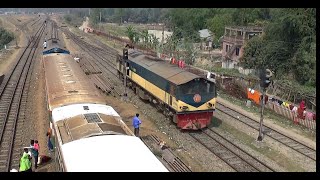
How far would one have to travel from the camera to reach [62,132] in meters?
12.6

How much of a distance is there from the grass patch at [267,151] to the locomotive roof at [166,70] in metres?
3.76

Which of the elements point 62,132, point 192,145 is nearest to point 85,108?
point 62,132

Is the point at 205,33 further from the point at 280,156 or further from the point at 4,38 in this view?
the point at 280,156

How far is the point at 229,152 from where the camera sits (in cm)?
1703

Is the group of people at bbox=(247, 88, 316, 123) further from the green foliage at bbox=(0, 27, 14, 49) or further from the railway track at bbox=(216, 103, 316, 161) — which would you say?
the green foliage at bbox=(0, 27, 14, 49)

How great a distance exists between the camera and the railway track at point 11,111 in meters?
16.3

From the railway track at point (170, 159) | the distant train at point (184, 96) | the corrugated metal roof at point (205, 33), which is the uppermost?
the corrugated metal roof at point (205, 33)

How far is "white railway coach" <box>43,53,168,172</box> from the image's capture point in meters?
9.53

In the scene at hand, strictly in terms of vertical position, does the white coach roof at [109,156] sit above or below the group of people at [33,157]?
above

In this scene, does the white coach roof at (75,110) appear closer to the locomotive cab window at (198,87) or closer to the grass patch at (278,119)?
the locomotive cab window at (198,87)

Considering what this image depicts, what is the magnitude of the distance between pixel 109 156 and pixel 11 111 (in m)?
16.0

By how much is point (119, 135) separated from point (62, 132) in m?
2.23

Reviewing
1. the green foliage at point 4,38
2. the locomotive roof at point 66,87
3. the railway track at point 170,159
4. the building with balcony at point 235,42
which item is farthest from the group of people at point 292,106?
the green foliage at point 4,38
